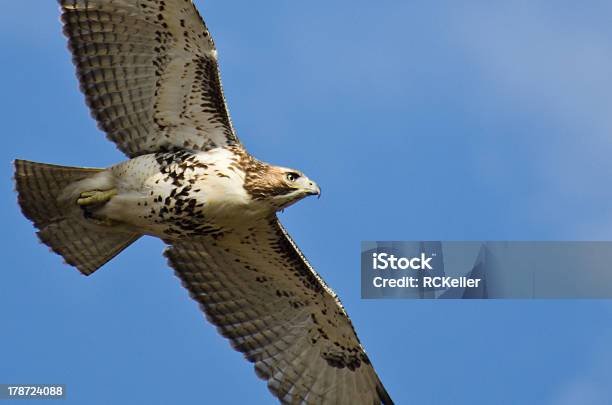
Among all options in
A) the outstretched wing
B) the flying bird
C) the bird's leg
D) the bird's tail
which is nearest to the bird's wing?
the flying bird

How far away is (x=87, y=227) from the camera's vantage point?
53.4 ft

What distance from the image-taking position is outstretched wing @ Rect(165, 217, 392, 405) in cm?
1698

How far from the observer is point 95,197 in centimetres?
1584

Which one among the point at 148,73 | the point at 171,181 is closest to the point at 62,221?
the point at 171,181

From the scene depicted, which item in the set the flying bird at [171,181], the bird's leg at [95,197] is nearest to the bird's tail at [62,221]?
the flying bird at [171,181]

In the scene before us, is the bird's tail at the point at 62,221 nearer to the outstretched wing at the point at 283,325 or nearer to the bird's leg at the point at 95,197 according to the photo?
the bird's leg at the point at 95,197

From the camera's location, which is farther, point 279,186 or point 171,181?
point 171,181

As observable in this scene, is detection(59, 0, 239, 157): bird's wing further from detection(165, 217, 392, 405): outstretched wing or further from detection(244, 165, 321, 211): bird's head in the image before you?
detection(165, 217, 392, 405): outstretched wing

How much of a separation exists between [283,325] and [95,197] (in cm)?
287

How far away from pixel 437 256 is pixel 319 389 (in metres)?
2.70

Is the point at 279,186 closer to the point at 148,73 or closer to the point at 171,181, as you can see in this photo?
the point at 171,181

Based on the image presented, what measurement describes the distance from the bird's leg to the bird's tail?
0.20 meters

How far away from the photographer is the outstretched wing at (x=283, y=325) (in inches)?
669

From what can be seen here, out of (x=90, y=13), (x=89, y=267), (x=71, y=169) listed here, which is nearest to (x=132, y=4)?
(x=90, y=13)
